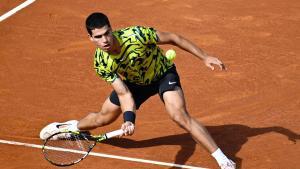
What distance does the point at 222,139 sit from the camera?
10.1 meters

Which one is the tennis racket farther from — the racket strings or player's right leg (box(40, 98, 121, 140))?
player's right leg (box(40, 98, 121, 140))

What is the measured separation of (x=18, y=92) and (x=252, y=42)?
14.7ft

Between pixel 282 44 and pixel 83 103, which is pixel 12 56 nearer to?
pixel 83 103

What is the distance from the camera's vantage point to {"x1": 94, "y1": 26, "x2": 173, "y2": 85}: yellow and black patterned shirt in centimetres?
868

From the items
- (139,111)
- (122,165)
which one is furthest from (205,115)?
(122,165)

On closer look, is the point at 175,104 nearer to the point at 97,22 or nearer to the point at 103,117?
the point at 103,117

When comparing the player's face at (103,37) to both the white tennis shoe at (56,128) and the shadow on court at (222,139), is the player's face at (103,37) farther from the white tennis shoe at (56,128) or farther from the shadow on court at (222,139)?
the shadow on court at (222,139)

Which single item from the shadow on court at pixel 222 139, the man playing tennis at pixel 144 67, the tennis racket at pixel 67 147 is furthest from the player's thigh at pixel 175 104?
the tennis racket at pixel 67 147

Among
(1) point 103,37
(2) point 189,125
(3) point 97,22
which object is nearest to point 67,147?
(2) point 189,125

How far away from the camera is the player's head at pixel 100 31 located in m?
8.25

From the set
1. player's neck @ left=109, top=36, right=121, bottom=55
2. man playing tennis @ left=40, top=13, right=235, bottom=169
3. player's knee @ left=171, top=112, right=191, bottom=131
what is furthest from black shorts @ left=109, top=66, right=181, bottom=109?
player's neck @ left=109, top=36, right=121, bottom=55

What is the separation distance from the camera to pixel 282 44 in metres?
13.0

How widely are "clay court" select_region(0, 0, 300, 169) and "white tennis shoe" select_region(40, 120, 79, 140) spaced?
0.19 metres

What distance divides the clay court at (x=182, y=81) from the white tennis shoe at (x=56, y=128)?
185 millimetres
